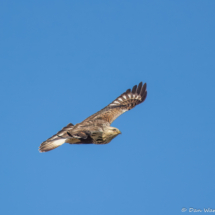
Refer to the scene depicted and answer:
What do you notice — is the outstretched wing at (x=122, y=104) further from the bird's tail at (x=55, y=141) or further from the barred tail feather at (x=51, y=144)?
the barred tail feather at (x=51, y=144)

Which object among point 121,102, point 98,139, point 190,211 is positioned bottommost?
point 190,211

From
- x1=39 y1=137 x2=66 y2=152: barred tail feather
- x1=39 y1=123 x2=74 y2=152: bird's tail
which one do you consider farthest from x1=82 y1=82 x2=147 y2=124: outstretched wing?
x1=39 y1=137 x2=66 y2=152: barred tail feather

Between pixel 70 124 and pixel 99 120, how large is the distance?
127cm

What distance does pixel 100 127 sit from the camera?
13570mm

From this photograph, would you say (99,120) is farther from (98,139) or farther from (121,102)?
(121,102)

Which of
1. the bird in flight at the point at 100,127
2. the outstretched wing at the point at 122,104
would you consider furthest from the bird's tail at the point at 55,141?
the outstretched wing at the point at 122,104

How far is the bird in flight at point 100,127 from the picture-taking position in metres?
13.1

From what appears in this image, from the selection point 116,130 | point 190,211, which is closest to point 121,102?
point 116,130

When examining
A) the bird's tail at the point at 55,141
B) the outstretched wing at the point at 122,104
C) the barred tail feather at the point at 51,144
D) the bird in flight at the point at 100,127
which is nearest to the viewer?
the bird in flight at the point at 100,127

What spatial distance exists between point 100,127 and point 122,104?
11.9ft

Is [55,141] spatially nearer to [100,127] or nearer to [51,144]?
[51,144]

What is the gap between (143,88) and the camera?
57.7 ft

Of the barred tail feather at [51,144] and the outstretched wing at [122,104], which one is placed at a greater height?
the outstretched wing at [122,104]

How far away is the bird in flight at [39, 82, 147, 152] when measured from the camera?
13.1 meters
